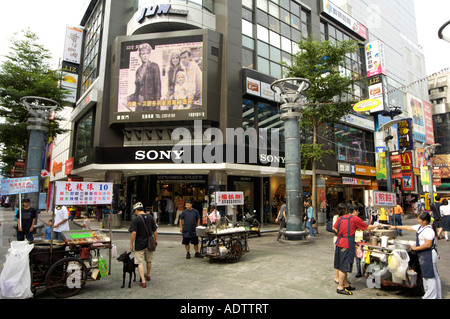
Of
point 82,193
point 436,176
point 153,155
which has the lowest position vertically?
point 82,193

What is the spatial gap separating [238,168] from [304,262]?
908 centimetres

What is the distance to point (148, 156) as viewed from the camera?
17.0 m

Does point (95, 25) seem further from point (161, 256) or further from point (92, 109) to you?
point (161, 256)

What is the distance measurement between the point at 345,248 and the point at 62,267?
6.05 metres

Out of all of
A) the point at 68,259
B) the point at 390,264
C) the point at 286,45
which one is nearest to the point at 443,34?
the point at 390,264

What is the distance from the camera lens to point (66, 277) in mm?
5594

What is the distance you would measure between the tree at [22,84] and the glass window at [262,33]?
574 inches

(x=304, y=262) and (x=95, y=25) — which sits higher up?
(x=95, y=25)

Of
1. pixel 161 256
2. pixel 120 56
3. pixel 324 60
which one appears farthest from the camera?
pixel 120 56

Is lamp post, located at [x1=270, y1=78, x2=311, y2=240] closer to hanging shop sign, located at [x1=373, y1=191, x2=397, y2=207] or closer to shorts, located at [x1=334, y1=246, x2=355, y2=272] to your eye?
hanging shop sign, located at [x1=373, y1=191, x2=397, y2=207]

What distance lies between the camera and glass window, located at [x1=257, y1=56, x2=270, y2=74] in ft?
68.2

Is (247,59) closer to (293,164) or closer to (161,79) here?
(161,79)

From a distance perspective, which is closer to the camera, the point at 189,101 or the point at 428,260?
the point at 428,260

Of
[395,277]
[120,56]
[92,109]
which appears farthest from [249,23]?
[395,277]
